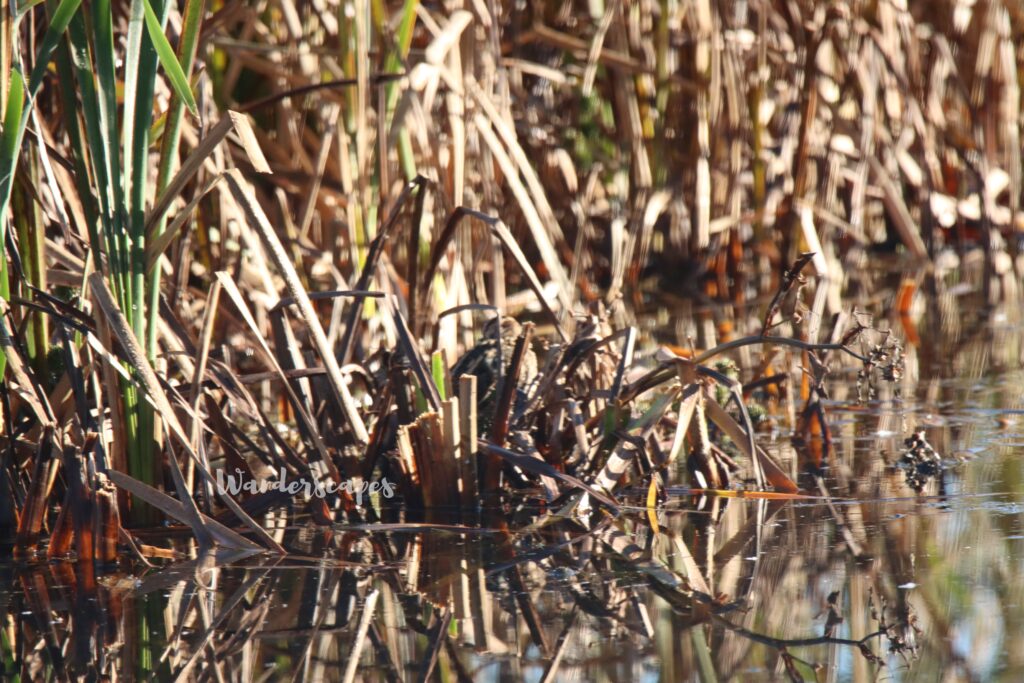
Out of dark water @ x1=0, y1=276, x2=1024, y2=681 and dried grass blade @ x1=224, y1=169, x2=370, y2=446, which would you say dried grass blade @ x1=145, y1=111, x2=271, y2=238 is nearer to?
dried grass blade @ x1=224, y1=169, x2=370, y2=446

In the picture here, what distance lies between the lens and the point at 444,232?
2.36 meters

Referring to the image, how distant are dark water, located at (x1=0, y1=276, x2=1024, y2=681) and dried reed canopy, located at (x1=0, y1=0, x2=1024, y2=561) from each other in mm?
128

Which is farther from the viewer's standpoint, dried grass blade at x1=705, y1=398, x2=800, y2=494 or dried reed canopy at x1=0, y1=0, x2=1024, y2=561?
dried grass blade at x1=705, y1=398, x2=800, y2=494

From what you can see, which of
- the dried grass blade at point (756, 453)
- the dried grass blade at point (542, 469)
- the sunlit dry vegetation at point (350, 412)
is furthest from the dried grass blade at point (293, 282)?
the dried grass blade at point (756, 453)

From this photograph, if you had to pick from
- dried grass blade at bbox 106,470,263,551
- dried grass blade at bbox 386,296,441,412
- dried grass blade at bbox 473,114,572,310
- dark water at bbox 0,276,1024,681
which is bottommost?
dark water at bbox 0,276,1024,681

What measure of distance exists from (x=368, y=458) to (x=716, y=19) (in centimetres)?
295

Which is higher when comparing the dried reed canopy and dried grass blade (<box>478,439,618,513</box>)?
the dried reed canopy

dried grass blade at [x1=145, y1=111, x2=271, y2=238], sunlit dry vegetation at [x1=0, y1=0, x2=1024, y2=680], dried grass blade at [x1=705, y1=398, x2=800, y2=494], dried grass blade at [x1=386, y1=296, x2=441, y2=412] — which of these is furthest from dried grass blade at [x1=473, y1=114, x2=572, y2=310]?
dried grass blade at [x1=145, y1=111, x2=271, y2=238]

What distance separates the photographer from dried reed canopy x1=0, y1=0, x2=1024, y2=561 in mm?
1960

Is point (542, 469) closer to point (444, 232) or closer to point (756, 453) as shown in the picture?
point (756, 453)

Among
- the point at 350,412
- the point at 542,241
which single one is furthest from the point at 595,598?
the point at 542,241

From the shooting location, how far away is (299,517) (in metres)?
2.15

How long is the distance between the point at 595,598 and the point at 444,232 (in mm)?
900

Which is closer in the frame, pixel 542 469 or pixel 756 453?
pixel 542 469
